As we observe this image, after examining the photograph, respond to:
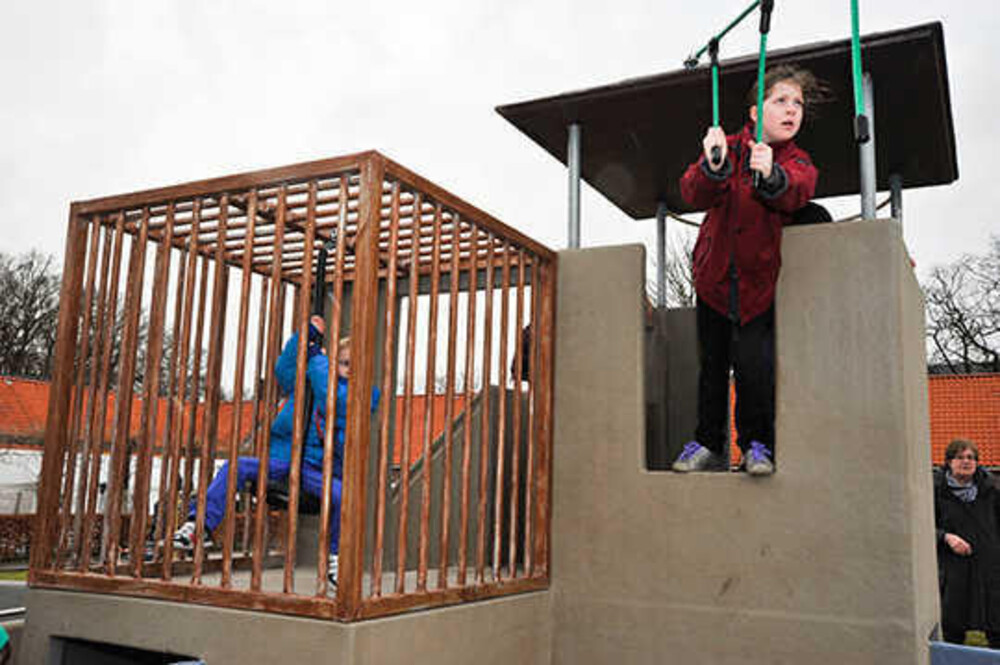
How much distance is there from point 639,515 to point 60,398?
9.64 feet

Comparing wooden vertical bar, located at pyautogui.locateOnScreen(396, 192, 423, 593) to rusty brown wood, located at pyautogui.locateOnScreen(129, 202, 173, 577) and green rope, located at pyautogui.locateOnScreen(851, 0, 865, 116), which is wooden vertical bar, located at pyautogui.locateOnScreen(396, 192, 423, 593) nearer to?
rusty brown wood, located at pyautogui.locateOnScreen(129, 202, 173, 577)

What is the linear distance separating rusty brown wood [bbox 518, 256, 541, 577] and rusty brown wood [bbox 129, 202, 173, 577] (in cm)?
175

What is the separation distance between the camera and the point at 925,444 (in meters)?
5.11

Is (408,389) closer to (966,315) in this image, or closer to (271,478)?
(271,478)

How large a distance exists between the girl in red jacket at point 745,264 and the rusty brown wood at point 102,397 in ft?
9.17

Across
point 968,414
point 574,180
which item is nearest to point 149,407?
point 574,180

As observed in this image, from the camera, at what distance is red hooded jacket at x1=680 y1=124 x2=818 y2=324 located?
4266mm

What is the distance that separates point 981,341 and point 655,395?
2688 cm

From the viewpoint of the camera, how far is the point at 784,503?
4.20m

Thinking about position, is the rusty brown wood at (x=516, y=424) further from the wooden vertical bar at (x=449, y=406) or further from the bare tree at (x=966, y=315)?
the bare tree at (x=966, y=315)

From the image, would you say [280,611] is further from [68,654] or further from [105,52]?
[105,52]

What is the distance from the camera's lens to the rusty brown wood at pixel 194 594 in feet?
10.7

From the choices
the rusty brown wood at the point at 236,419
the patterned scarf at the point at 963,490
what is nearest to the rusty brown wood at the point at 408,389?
the rusty brown wood at the point at 236,419

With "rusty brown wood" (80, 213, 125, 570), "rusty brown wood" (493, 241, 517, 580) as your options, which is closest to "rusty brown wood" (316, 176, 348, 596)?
"rusty brown wood" (493, 241, 517, 580)
